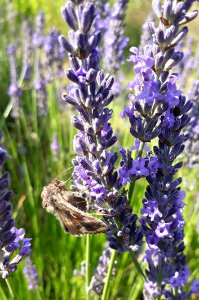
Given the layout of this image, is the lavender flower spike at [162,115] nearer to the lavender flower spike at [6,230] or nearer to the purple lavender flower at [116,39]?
the lavender flower spike at [6,230]

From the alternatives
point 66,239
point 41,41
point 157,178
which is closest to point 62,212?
point 157,178

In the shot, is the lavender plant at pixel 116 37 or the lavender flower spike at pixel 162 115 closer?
the lavender flower spike at pixel 162 115

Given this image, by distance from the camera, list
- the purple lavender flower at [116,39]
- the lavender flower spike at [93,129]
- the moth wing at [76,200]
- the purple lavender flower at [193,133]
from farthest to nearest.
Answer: the purple lavender flower at [193,133] → the purple lavender flower at [116,39] → the moth wing at [76,200] → the lavender flower spike at [93,129]

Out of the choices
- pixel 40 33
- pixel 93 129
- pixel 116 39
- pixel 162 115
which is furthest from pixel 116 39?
pixel 40 33

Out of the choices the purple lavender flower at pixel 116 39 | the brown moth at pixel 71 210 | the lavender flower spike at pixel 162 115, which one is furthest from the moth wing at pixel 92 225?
the purple lavender flower at pixel 116 39

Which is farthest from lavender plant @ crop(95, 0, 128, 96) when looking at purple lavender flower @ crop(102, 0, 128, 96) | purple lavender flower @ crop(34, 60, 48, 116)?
purple lavender flower @ crop(34, 60, 48, 116)
